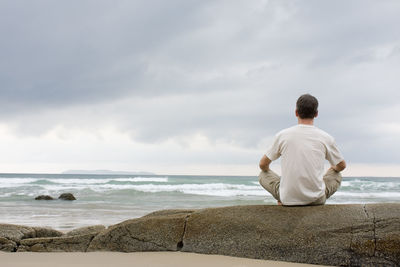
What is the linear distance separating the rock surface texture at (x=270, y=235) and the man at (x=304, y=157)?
0.54 ft

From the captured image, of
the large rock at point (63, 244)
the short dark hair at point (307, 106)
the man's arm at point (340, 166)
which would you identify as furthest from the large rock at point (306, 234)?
the large rock at point (63, 244)

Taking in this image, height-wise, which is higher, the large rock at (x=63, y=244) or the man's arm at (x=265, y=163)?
the man's arm at (x=265, y=163)

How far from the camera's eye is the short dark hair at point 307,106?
399 cm

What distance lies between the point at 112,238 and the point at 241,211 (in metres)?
1.57

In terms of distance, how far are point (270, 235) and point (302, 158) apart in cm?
87

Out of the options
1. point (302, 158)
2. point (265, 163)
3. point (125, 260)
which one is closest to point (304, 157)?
point (302, 158)

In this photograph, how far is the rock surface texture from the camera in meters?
3.70

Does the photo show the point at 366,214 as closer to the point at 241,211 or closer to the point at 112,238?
the point at 241,211

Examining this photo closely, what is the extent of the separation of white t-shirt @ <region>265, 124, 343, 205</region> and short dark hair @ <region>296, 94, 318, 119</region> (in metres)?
0.12

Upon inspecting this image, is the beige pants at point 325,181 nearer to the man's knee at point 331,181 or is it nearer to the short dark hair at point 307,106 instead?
the man's knee at point 331,181

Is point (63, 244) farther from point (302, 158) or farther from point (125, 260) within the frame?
point (302, 158)

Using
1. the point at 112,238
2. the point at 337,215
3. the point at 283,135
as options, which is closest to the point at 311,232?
the point at 337,215

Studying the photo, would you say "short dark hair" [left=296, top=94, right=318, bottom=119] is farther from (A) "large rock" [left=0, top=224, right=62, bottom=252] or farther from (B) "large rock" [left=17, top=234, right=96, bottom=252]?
(A) "large rock" [left=0, top=224, right=62, bottom=252]

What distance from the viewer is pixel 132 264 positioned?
148 inches
